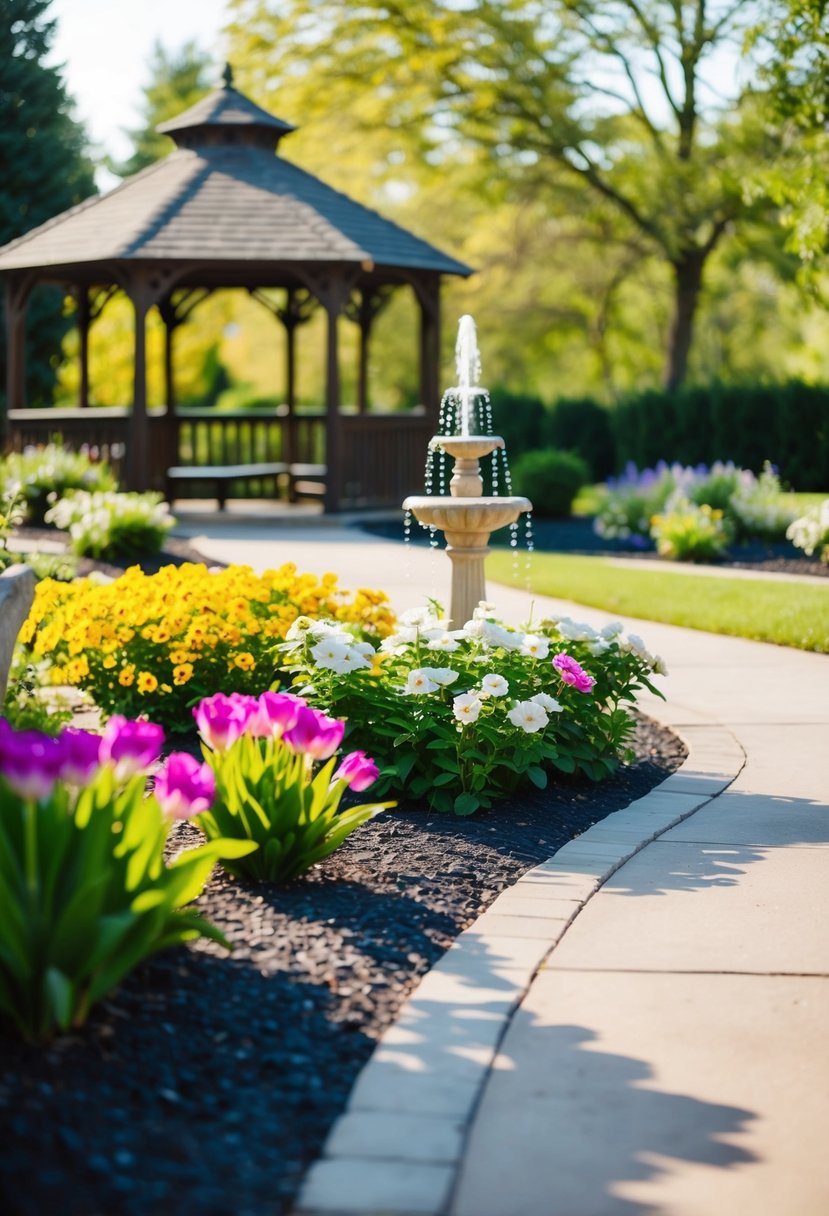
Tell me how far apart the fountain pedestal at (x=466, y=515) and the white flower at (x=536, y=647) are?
0.88 m

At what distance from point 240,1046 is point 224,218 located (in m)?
15.3

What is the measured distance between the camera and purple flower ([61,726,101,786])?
9.98 ft

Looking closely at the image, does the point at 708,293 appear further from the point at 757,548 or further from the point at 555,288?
the point at 757,548

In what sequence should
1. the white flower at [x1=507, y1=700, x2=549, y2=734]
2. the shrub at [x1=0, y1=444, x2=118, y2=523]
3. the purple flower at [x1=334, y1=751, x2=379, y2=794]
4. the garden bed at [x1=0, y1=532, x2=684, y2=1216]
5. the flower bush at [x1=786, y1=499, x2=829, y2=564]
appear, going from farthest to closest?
the shrub at [x1=0, y1=444, x2=118, y2=523], the flower bush at [x1=786, y1=499, x2=829, y2=564], the white flower at [x1=507, y1=700, x2=549, y2=734], the purple flower at [x1=334, y1=751, x2=379, y2=794], the garden bed at [x1=0, y1=532, x2=684, y2=1216]

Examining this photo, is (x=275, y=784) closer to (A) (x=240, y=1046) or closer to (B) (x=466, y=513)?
(A) (x=240, y=1046)

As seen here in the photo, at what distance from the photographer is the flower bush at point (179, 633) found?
6.47m

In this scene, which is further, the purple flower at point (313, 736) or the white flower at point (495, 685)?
the white flower at point (495, 685)

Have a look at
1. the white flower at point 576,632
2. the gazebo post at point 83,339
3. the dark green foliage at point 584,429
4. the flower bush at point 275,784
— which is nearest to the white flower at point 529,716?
the white flower at point 576,632

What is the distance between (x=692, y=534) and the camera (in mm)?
14359

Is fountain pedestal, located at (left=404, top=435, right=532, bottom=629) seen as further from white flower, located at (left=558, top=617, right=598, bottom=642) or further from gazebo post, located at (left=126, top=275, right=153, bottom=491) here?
gazebo post, located at (left=126, top=275, right=153, bottom=491)

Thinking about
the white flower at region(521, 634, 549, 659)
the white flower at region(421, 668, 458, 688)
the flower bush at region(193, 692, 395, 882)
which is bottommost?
the flower bush at region(193, 692, 395, 882)

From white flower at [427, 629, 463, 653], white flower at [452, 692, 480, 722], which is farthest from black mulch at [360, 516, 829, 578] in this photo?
white flower at [452, 692, 480, 722]

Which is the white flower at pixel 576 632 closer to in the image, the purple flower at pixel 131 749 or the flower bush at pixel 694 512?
the purple flower at pixel 131 749

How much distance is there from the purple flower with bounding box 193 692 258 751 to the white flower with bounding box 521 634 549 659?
5.49 ft
